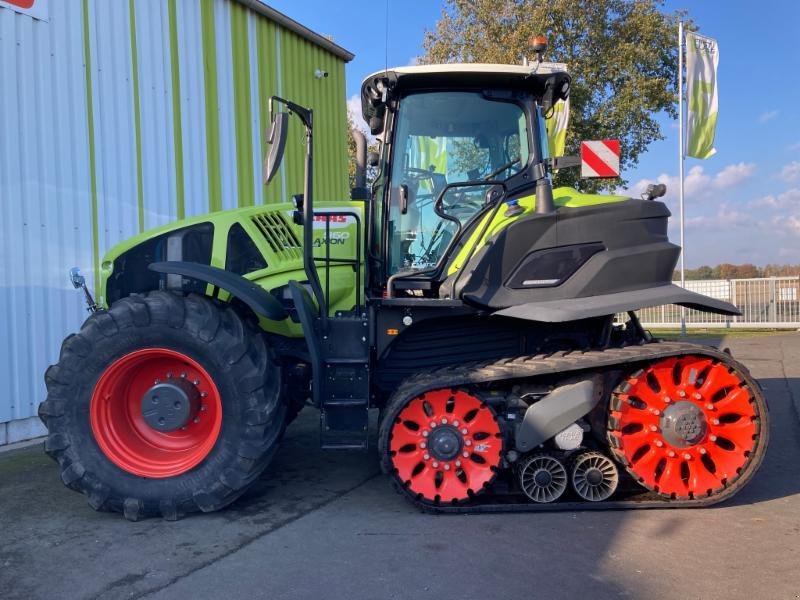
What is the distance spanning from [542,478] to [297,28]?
7.56 meters

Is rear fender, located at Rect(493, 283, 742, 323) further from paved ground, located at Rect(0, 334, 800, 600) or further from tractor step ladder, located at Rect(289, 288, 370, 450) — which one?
paved ground, located at Rect(0, 334, 800, 600)

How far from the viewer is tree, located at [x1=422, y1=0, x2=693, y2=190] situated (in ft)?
45.0

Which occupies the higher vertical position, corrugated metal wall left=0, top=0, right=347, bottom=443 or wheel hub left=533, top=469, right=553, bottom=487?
corrugated metal wall left=0, top=0, right=347, bottom=443

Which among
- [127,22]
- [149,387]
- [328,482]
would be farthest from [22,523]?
[127,22]

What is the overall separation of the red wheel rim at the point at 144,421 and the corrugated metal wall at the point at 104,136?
6.95 feet

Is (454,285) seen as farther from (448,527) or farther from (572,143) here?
(572,143)

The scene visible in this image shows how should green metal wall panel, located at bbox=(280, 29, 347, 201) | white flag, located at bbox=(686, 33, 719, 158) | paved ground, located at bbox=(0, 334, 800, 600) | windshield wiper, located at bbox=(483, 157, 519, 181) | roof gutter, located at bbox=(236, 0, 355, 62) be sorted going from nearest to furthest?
paved ground, located at bbox=(0, 334, 800, 600) → windshield wiper, located at bbox=(483, 157, 519, 181) → roof gutter, located at bbox=(236, 0, 355, 62) → green metal wall panel, located at bbox=(280, 29, 347, 201) → white flag, located at bbox=(686, 33, 719, 158)

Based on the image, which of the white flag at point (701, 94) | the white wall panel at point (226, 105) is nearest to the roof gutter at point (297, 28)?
the white wall panel at point (226, 105)

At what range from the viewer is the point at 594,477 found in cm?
381

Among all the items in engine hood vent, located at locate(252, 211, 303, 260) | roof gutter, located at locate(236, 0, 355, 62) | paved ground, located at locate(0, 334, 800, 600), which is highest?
roof gutter, located at locate(236, 0, 355, 62)

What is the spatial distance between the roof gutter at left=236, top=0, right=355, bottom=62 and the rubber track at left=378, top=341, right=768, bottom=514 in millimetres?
6530

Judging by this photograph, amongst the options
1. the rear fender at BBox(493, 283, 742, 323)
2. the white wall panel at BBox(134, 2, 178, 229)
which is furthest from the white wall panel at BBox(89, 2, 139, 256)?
the rear fender at BBox(493, 283, 742, 323)

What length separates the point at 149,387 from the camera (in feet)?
13.5

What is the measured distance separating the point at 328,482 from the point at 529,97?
9.57ft
